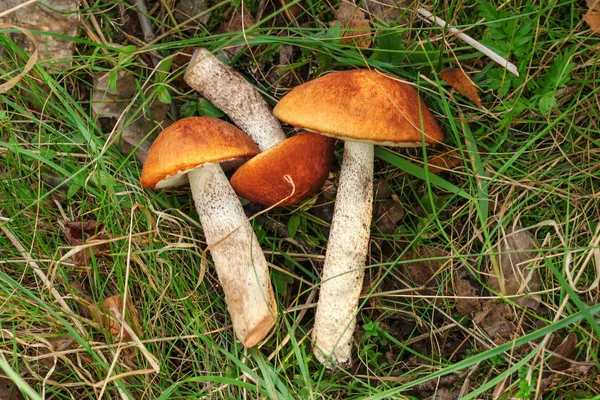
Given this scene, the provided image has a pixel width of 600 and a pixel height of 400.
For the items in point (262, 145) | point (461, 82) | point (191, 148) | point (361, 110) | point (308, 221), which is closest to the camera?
point (361, 110)

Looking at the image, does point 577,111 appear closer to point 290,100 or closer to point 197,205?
point 290,100

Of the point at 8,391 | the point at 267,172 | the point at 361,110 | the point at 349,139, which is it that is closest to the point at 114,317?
the point at 8,391

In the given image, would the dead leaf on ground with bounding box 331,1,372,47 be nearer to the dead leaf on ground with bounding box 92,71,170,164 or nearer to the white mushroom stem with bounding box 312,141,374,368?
the white mushroom stem with bounding box 312,141,374,368

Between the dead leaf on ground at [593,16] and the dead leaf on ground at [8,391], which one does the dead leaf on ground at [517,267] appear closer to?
the dead leaf on ground at [593,16]

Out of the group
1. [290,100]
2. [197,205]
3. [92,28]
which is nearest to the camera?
[290,100]

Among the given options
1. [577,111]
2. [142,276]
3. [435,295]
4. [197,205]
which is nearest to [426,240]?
[435,295]

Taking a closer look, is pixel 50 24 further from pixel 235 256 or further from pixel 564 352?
pixel 564 352
